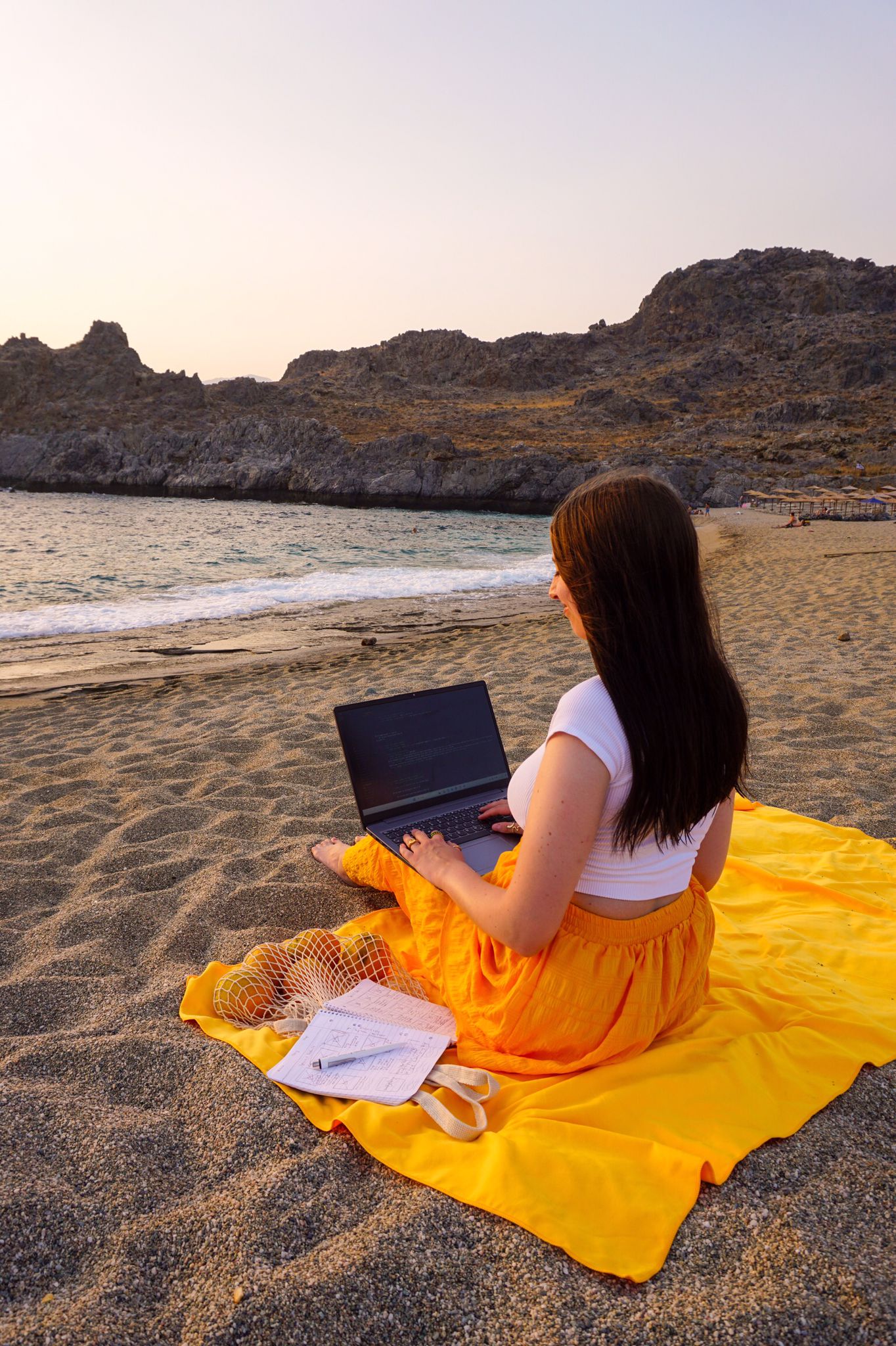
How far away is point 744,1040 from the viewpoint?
6.09 ft

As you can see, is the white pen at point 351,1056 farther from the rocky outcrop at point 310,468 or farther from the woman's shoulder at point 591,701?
the rocky outcrop at point 310,468

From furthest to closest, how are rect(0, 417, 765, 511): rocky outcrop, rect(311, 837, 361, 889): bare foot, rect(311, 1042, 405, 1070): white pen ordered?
rect(0, 417, 765, 511): rocky outcrop, rect(311, 837, 361, 889): bare foot, rect(311, 1042, 405, 1070): white pen

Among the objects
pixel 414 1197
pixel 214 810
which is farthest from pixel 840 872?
pixel 214 810

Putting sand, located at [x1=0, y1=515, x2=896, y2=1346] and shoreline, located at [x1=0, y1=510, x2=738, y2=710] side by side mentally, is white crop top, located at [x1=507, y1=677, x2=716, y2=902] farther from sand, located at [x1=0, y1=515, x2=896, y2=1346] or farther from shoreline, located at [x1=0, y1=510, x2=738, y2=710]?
shoreline, located at [x1=0, y1=510, x2=738, y2=710]

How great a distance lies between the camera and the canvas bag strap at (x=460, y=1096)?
5.09 ft

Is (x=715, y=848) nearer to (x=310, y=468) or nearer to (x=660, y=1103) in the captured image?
(x=660, y=1103)

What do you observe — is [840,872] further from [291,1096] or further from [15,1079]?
[15,1079]

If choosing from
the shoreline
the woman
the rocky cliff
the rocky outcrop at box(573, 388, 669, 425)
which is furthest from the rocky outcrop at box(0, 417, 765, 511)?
the woman

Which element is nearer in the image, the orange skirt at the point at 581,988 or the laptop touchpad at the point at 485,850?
the orange skirt at the point at 581,988

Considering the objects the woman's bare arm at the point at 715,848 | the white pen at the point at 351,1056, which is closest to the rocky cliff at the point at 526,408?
the woman's bare arm at the point at 715,848

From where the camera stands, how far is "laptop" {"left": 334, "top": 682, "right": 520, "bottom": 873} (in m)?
2.58

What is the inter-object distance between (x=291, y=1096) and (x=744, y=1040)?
1076 mm

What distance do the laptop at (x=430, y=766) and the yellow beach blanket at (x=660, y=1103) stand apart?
14.1 inches

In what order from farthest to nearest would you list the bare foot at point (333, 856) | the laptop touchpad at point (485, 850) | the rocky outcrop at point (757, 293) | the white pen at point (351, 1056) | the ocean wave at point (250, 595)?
the rocky outcrop at point (757, 293) < the ocean wave at point (250, 595) < the bare foot at point (333, 856) < the laptop touchpad at point (485, 850) < the white pen at point (351, 1056)
